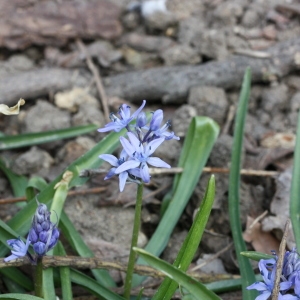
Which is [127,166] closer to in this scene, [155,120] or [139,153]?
[139,153]

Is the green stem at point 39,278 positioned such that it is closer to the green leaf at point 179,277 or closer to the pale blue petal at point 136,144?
the green leaf at point 179,277

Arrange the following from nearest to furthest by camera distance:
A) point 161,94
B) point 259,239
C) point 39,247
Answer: point 39,247 → point 259,239 → point 161,94

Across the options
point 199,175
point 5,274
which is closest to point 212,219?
point 199,175

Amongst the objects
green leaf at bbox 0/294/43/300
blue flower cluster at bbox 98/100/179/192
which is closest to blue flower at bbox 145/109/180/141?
blue flower cluster at bbox 98/100/179/192

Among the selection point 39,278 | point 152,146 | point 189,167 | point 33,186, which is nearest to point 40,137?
point 33,186

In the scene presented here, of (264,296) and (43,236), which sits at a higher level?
(43,236)

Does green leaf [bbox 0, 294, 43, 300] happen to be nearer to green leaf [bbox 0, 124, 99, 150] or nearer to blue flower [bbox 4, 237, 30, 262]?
blue flower [bbox 4, 237, 30, 262]

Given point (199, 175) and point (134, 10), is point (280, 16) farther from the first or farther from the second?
point (199, 175)
